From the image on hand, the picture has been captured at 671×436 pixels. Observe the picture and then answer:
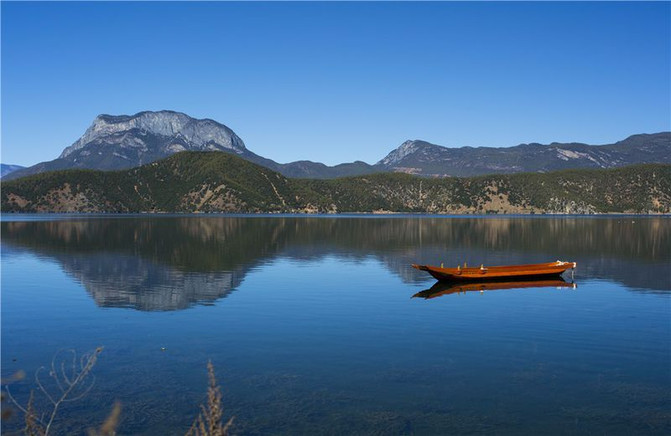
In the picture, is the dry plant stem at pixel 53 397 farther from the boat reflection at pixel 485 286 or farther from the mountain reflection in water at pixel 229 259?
the boat reflection at pixel 485 286

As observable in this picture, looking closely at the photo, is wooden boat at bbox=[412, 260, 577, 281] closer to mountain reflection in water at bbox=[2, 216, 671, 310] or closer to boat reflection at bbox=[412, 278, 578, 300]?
boat reflection at bbox=[412, 278, 578, 300]

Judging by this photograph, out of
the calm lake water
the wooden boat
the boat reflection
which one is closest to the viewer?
the calm lake water

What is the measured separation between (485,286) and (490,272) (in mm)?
2162

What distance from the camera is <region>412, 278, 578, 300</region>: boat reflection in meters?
53.5

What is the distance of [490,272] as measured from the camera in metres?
59.2

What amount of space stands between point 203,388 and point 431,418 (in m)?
9.80

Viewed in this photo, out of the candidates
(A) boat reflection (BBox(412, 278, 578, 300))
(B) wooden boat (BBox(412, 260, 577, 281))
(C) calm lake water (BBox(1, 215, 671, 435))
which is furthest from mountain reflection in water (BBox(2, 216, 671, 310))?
(A) boat reflection (BBox(412, 278, 578, 300))

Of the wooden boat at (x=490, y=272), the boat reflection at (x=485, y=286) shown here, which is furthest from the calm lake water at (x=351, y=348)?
the wooden boat at (x=490, y=272)

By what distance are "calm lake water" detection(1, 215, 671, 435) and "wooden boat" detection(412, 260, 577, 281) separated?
223 cm

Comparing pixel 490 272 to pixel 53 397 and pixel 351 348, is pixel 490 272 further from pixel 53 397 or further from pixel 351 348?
pixel 53 397

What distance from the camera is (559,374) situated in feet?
86.9

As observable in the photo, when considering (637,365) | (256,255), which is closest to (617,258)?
(256,255)

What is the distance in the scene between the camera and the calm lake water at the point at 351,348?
2148 centimetres

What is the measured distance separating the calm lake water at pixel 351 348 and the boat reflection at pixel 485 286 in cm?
67
